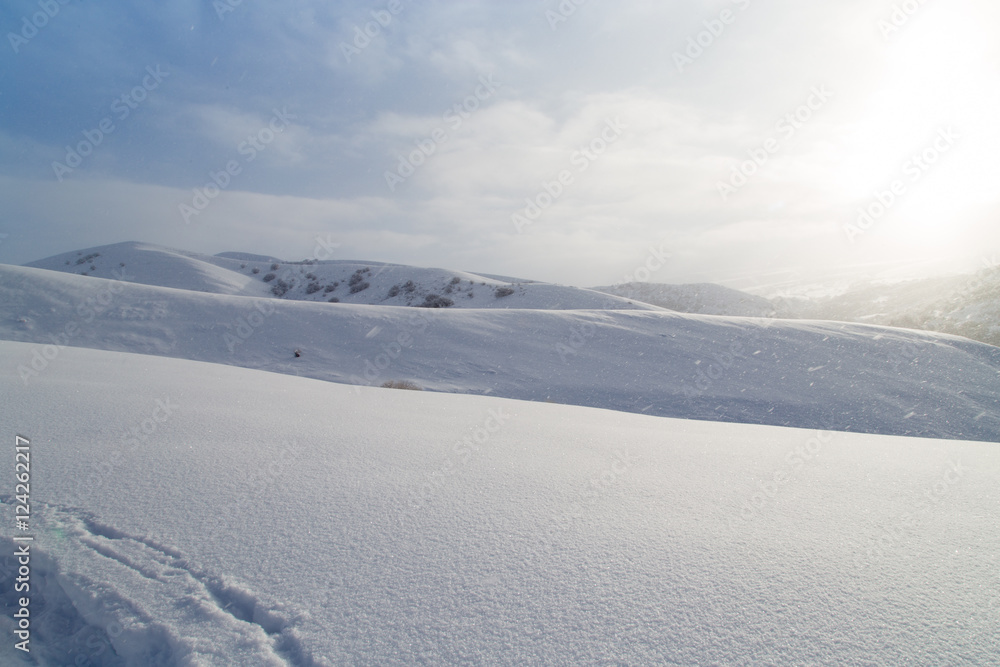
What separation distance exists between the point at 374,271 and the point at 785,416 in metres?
21.2

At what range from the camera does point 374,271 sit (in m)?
25.7

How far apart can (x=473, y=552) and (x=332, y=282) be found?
2469 cm

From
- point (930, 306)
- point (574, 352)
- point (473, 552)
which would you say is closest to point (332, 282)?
point (574, 352)

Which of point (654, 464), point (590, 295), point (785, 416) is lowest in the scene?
point (654, 464)

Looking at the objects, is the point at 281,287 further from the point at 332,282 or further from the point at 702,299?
the point at 702,299

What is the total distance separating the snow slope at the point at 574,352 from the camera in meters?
8.70

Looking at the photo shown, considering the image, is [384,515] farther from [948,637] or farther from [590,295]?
[590,295]

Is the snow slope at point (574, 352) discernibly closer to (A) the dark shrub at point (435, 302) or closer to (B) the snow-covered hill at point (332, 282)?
(A) the dark shrub at point (435, 302)

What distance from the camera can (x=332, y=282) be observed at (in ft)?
80.4

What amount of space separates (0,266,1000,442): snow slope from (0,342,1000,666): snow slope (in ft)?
20.3

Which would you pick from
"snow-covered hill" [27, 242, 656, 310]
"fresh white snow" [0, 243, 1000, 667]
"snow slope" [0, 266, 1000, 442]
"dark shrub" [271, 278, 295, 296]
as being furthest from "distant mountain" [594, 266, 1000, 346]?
"dark shrub" [271, 278, 295, 296]

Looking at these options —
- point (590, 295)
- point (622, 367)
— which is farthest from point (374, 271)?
point (622, 367)

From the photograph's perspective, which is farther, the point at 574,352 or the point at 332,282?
the point at 332,282

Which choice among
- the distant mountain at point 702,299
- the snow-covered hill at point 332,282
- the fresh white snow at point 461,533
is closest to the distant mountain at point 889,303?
the distant mountain at point 702,299
